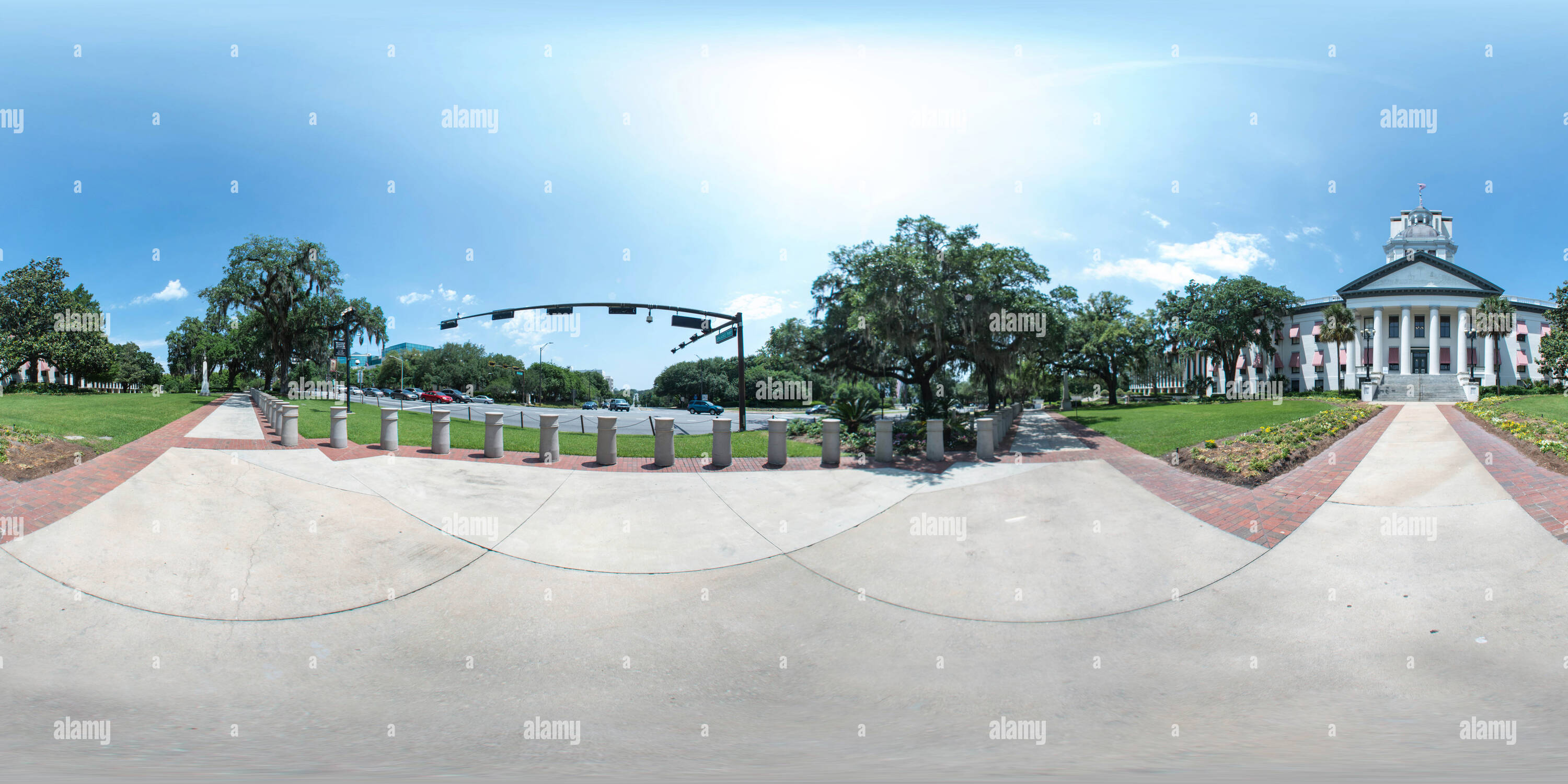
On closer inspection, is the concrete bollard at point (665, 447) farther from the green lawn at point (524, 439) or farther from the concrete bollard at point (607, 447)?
the green lawn at point (524, 439)

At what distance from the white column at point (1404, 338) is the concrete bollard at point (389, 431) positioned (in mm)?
78106

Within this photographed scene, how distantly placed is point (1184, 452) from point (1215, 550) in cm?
652

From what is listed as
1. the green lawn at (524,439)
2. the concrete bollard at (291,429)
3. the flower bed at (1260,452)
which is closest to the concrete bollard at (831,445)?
the green lawn at (524,439)

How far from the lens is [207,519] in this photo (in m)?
7.43

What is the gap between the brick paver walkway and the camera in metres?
7.46

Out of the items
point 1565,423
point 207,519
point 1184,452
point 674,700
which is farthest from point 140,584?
point 1565,423

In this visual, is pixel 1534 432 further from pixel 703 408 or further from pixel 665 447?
pixel 703 408

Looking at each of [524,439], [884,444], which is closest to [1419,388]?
[884,444]

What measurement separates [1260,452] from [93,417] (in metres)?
23.1

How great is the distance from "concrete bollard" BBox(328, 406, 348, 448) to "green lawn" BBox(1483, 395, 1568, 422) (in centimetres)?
2765

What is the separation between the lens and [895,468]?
12344mm

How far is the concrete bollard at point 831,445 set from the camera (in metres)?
12.5

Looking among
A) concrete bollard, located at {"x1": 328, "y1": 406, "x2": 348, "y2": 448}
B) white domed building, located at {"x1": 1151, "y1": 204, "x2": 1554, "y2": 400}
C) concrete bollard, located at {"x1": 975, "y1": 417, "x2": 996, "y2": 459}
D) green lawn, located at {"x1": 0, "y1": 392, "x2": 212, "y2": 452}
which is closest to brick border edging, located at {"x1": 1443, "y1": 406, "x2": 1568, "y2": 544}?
concrete bollard, located at {"x1": 975, "y1": 417, "x2": 996, "y2": 459}

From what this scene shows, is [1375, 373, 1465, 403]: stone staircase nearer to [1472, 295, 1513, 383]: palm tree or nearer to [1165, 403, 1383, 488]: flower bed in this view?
[1472, 295, 1513, 383]: palm tree
